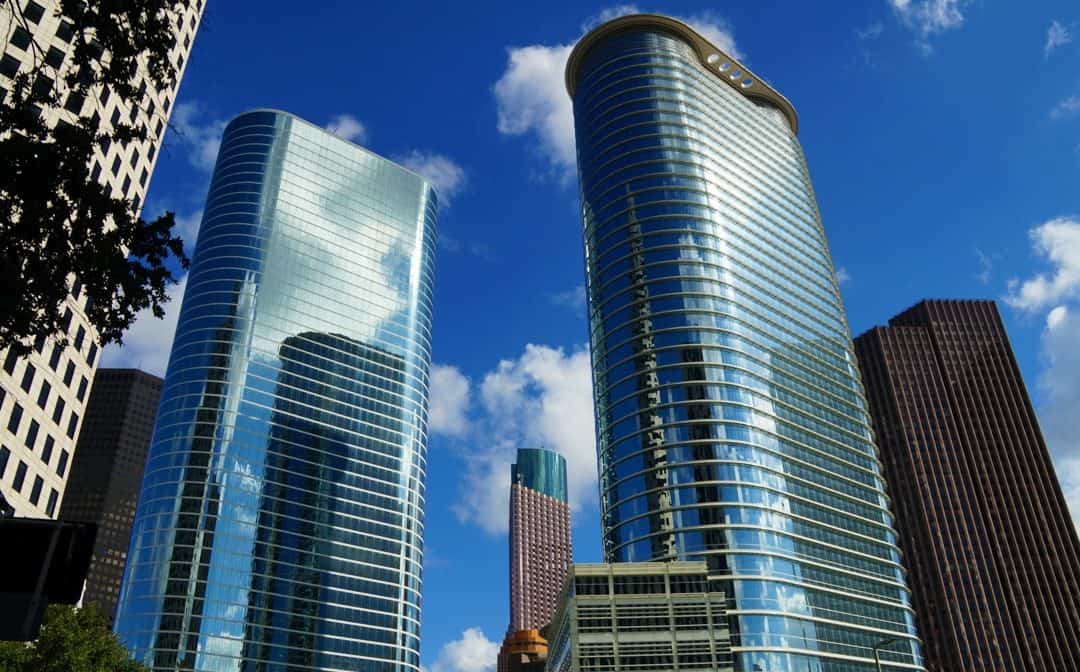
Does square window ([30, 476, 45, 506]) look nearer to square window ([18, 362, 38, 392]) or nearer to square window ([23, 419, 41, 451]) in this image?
square window ([23, 419, 41, 451])

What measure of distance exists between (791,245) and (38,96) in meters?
173

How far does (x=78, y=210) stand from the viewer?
22.9m

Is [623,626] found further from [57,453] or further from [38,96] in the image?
[38,96]

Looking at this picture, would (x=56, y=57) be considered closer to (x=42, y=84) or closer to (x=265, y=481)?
(x=42, y=84)

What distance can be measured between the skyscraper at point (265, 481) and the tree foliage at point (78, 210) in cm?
14723

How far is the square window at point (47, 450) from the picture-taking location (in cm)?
6925

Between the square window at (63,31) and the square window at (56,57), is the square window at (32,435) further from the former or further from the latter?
the square window at (63,31)

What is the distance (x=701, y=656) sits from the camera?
116 m

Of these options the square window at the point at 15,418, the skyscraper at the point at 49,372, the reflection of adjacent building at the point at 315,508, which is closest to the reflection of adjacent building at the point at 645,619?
the skyscraper at the point at 49,372

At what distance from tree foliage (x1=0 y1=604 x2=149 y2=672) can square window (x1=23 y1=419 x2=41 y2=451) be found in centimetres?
1371

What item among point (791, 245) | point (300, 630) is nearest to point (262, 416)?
point (300, 630)

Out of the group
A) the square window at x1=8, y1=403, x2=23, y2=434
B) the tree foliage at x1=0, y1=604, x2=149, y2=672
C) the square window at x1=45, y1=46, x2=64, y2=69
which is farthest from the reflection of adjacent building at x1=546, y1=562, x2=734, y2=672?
the square window at x1=45, y1=46, x2=64, y2=69

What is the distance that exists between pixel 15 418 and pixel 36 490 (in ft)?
22.0

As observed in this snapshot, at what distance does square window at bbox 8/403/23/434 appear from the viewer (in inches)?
2552
